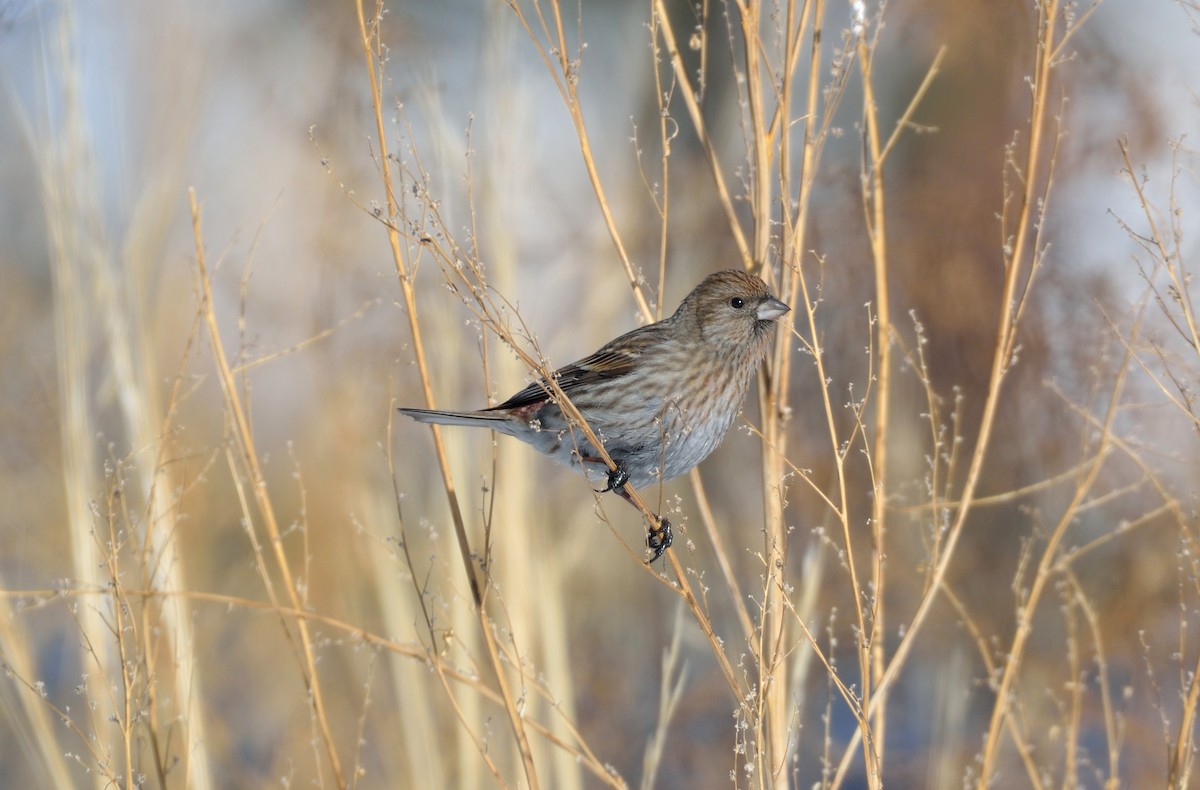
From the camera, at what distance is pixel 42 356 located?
292 inches

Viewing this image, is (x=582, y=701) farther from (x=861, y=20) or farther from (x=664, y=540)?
(x=861, y=20)

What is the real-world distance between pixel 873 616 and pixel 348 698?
579cm

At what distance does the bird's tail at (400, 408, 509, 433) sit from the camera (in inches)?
113

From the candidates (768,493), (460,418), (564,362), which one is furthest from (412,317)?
(564,362)

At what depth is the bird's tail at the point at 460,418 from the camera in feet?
9.39

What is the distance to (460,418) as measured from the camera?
3094 millimetres

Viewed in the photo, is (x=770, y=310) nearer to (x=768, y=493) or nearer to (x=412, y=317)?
(x=768, y=493)

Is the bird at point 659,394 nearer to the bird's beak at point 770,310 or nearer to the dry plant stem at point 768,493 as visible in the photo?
the bird's beak at point 770,310

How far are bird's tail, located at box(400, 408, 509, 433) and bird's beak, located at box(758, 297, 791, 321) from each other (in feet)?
2.72

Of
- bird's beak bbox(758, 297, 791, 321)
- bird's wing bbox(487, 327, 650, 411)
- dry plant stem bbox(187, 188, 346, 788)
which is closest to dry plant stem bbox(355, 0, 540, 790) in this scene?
dry plant stem bbox(187, 188, 346, 788)

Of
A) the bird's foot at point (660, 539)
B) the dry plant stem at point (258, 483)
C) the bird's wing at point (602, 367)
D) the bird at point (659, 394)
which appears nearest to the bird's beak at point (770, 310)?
the bird at point (659, 394)

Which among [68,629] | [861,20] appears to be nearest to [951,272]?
[861,20]

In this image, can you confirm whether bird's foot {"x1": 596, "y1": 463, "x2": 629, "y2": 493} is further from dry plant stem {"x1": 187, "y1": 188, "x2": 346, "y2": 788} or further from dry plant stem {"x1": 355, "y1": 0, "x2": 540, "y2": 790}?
dry plant stem {"x1": 187, "y1": 188, "x2": 346, "y2": 788}

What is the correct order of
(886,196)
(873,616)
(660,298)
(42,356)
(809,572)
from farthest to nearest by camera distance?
1. (886,196)
2. (42,356)
3. (809,572)
4. (660,298)
5. (873,616)
